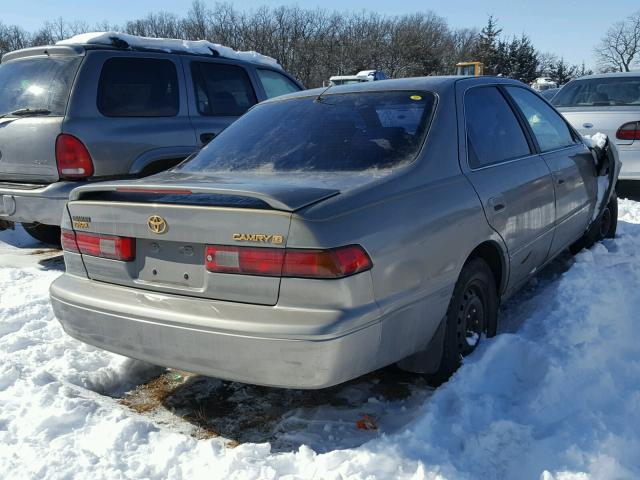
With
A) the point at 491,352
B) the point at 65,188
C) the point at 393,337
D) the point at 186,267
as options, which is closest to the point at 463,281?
the point at 491,352

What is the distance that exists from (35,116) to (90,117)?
0.44 meters

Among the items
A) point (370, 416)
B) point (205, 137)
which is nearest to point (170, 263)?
point (370, 416)

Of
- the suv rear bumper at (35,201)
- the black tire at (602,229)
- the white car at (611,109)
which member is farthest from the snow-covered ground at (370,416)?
the white car at (611,109)

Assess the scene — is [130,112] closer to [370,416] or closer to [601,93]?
[370,416]

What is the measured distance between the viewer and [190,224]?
8.16 feet

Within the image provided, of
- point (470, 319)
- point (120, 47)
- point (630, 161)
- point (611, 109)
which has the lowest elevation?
point (470, 319)

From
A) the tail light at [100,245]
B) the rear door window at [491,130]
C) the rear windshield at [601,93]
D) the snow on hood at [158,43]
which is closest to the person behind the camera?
the tail light at [100,245]

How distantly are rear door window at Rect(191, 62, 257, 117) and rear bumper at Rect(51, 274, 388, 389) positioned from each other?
374 centimetres

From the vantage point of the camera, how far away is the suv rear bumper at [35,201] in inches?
192

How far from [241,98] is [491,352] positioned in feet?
14.8

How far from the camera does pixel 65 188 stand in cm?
490

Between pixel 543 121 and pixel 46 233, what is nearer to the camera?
pixel 543 121

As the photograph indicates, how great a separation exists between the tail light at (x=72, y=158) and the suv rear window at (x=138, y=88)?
0.44m

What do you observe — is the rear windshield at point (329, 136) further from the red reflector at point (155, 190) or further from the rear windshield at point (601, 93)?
the rear windshield at point (601, 93)
